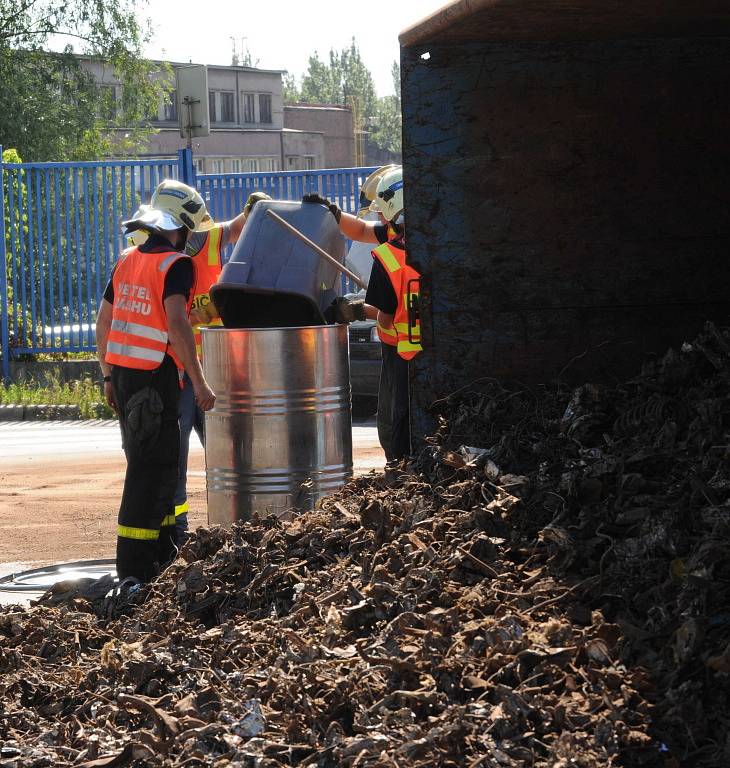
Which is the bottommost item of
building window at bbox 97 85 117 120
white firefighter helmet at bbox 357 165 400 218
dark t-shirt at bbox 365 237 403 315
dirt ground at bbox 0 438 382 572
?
dirt ground at bbox 0 438 382 572

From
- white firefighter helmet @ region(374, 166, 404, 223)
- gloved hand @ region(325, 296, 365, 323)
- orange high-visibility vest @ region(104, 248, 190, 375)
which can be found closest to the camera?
orange high-visibility vest @ region(104, 248, 190, 375)

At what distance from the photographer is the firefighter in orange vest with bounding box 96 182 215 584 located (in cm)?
582

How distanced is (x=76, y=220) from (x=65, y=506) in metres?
6.75

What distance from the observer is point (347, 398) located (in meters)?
6.05

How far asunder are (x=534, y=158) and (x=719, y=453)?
151 cm

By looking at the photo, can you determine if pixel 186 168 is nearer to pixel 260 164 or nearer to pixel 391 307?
pixel 391 307

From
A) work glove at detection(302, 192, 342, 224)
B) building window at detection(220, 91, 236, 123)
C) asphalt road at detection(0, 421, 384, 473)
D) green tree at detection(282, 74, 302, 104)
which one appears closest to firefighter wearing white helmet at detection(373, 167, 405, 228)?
work glove at detection(302, 192, 342, 224)

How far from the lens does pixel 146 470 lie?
19.3 feet

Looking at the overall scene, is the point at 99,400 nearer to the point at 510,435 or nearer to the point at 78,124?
the point at 510,435

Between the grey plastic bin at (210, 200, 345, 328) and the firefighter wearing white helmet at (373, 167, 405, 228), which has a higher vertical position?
the firefighter wearing white helmet at (373, 167, 405, 228)

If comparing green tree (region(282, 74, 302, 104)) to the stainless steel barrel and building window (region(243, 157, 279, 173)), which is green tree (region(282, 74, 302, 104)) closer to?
building window (region(243, 157, 279, 173))

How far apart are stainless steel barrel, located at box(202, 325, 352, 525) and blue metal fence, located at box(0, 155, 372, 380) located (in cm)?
853

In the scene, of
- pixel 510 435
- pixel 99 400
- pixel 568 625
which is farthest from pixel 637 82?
pixel 99 400

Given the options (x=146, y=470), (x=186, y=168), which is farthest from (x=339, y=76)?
(x=146, y=470)
